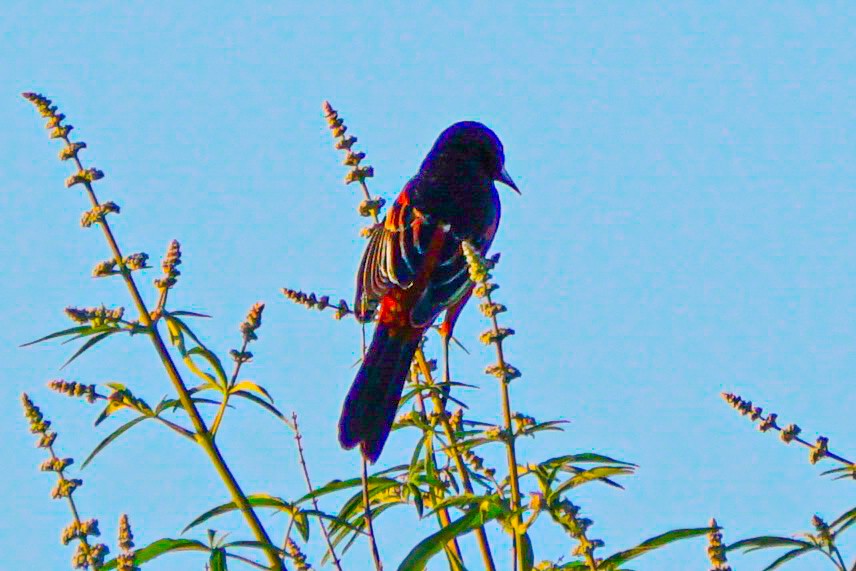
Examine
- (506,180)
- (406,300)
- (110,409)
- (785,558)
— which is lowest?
(785,558)

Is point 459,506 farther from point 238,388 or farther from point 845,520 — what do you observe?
point 845,520

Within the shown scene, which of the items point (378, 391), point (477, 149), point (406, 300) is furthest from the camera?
point (477, 149)

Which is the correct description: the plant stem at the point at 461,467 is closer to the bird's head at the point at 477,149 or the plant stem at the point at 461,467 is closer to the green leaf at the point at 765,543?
the green leaf at the point at 765,543

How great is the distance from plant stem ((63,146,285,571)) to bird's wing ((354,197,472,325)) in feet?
5.11

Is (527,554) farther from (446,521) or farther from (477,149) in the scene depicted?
(477,149)

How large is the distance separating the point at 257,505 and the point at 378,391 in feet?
3.51

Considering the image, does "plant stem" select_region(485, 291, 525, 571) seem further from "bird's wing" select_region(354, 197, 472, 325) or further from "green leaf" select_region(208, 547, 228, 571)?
"bird's wing" select_region(354, 197, 472, 325)

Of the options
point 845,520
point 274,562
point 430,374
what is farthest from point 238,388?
point 845,520

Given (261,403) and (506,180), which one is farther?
(506,180)

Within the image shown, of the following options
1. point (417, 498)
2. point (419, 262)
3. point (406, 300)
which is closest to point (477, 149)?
point (419, 262)

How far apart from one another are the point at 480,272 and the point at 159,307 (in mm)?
665

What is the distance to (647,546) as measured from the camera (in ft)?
7.69

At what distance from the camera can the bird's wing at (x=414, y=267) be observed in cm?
406

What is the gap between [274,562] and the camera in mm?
2133
